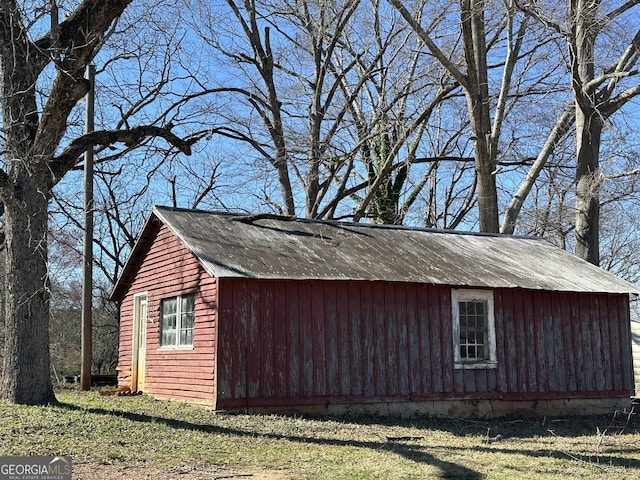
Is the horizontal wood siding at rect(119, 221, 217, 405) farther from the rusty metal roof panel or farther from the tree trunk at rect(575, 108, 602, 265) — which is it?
the tree trunk at rect(575, 108, 602, 265)

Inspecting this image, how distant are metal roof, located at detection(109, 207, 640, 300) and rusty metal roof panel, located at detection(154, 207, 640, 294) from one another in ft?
0.07

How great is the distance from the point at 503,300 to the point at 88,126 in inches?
417

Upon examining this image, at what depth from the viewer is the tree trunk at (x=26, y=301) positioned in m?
11.9

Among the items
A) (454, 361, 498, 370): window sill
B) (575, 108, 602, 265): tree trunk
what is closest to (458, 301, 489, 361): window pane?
(454, 361, 498, 370): window sill

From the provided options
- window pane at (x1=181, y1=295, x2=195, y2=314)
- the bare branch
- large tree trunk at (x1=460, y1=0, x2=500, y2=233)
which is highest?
large tree trunk at (x1=460, y1=0, x2=500, y2=233)

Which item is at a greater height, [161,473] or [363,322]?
[363,322]

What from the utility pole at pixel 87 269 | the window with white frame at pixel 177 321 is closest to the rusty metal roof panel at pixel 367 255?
the window with white frame at pixel 177 321

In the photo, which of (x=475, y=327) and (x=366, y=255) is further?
(x=475, y=327)

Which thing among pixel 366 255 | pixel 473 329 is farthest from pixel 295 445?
pixel 473 329

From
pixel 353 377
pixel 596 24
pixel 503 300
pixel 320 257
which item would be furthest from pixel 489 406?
pixel 596 24

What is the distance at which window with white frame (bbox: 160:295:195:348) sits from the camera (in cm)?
1422

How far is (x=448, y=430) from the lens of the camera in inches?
486

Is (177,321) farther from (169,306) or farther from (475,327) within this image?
(475,327)

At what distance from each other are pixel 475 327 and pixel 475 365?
2.62 ft
